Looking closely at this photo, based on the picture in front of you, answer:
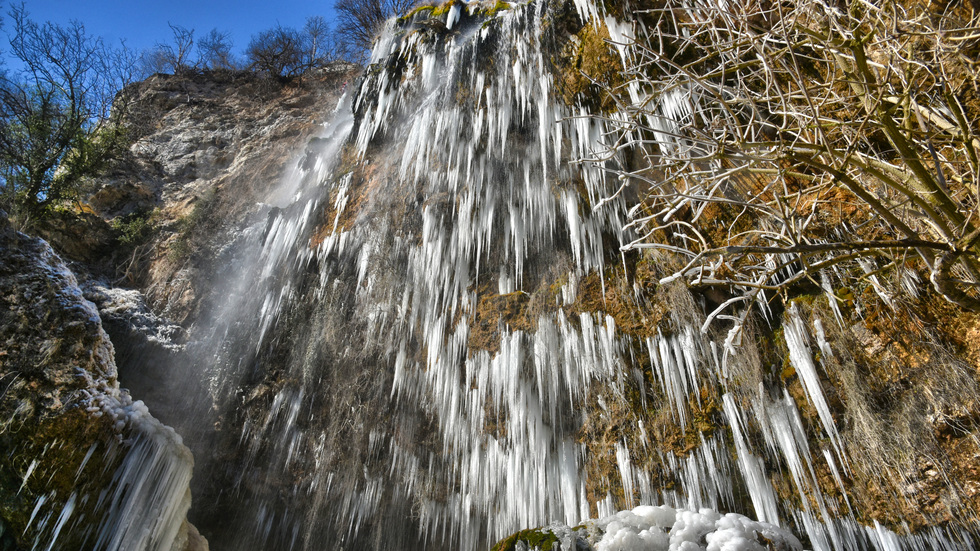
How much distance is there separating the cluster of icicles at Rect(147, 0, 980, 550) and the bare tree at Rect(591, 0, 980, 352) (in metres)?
0.95

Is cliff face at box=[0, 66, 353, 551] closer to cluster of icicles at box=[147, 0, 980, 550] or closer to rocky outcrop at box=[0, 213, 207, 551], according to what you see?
rocky outcrop at box=[0, 213, 207, 551]

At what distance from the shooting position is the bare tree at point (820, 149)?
A: 2.42 m

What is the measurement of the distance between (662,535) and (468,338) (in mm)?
3970

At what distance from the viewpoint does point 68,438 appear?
4945 millimetres

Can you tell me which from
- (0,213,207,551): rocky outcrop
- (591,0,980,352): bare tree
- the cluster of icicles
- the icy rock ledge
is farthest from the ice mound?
(0,213,207,551): rocky outcrop

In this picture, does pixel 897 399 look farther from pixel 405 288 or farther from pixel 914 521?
pixel 405 288

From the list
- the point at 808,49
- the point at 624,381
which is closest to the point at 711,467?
the point at 624,381

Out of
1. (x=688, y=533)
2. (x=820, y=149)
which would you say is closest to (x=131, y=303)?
(x=688, y=533)

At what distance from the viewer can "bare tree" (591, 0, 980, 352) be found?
2.42 metres

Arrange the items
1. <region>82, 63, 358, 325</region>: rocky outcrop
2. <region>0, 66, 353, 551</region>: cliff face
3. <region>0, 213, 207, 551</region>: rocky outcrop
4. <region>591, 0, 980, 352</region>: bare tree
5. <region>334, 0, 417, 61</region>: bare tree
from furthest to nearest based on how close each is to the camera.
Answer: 1. <region>334, 0, 417, 61</region>: bare tree
2. <region>82, 63, 358, 325</region>: rocky outcrop
3. <region>0, 66, 353, 551</region>: cliff face
4. <region>0, 213, 207, 551</region>: rocky outcrop
5. <region>591, 0, 980, 352</region>: bare tree

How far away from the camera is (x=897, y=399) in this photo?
3.83m

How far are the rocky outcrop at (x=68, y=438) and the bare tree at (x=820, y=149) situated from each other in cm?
576

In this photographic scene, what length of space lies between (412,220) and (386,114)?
2.45 meters

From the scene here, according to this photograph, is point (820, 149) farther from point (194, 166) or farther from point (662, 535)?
point (194, 166)
